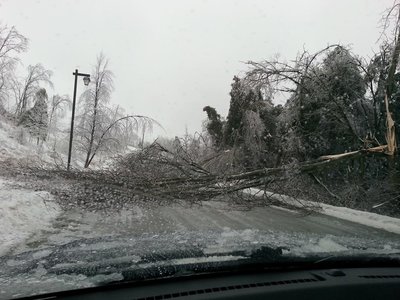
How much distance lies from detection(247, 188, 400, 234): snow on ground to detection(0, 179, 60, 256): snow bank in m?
5.63

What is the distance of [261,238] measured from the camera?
3.78 meters

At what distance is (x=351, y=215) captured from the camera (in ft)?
41.8

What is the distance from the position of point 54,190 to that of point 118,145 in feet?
85.8

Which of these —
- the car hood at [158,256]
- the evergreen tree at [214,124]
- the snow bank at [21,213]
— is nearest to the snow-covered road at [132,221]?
the snow bank at [21,213]

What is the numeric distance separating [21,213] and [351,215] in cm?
890

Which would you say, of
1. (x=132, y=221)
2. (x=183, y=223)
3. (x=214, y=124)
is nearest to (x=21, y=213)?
(x=132, y=221)

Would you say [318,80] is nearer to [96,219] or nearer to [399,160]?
[399,160]

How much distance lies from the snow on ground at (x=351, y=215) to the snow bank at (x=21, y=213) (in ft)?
18.5

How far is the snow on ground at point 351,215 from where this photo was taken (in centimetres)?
1100

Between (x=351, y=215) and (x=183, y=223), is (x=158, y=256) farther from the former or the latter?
(x=351, y=215)

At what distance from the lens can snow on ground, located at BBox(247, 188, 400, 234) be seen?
36.1ft

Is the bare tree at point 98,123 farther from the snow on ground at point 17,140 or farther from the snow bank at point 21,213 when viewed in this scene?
the snow bank at point 21,213

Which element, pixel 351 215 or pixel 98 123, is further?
pixel 98 123

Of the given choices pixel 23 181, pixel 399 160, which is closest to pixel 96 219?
pixel 23 181
